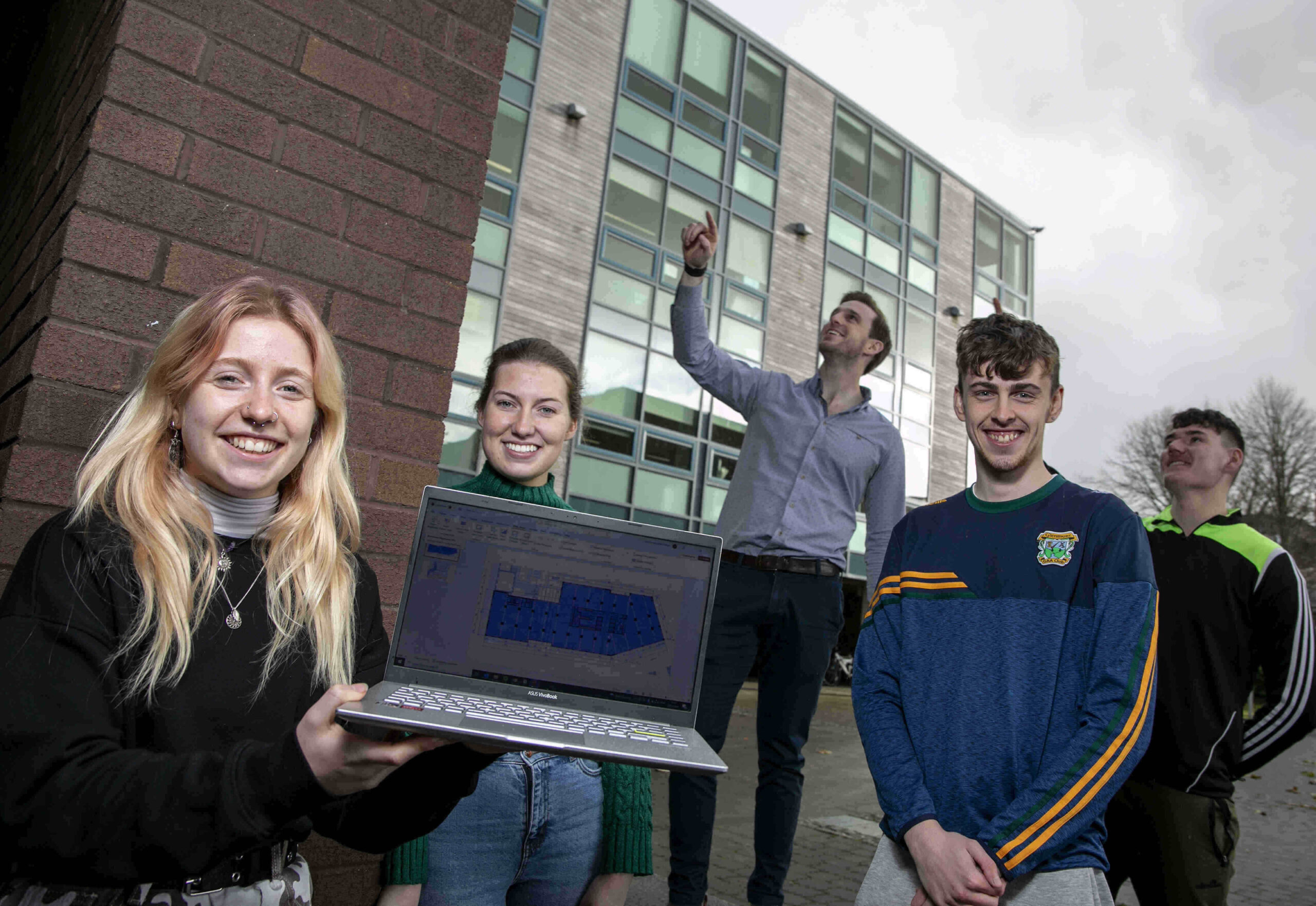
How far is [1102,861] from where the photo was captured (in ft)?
6.08

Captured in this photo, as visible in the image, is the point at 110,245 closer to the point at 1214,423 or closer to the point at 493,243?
the point at 1214,423

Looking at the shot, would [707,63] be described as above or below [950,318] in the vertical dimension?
above

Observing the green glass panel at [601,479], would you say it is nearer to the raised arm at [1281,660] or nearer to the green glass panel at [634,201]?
the green glass panel at [634,201]

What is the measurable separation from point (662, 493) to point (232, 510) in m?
15.0

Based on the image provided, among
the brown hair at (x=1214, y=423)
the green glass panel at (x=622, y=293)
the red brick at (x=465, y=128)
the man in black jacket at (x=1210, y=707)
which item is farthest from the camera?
the green glass panel at (x=622, y=293)

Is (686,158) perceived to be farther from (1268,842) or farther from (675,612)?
(675,612)

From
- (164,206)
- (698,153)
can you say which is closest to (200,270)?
(164,206)

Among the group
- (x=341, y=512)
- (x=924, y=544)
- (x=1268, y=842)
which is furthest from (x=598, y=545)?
(x=1268, y=842)

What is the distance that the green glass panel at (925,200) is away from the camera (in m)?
22.7

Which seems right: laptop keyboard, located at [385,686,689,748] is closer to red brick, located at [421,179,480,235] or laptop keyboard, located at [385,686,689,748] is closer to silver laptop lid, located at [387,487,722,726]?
silver laptop lid, located at [387,487,722,726]

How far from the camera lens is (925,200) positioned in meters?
23.1

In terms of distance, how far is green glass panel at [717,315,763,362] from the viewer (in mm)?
18031

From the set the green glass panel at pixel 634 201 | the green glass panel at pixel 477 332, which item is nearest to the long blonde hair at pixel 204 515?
the green glass panel at pixel 477 332

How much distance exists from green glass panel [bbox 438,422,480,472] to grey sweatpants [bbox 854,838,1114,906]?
41.7 ft
